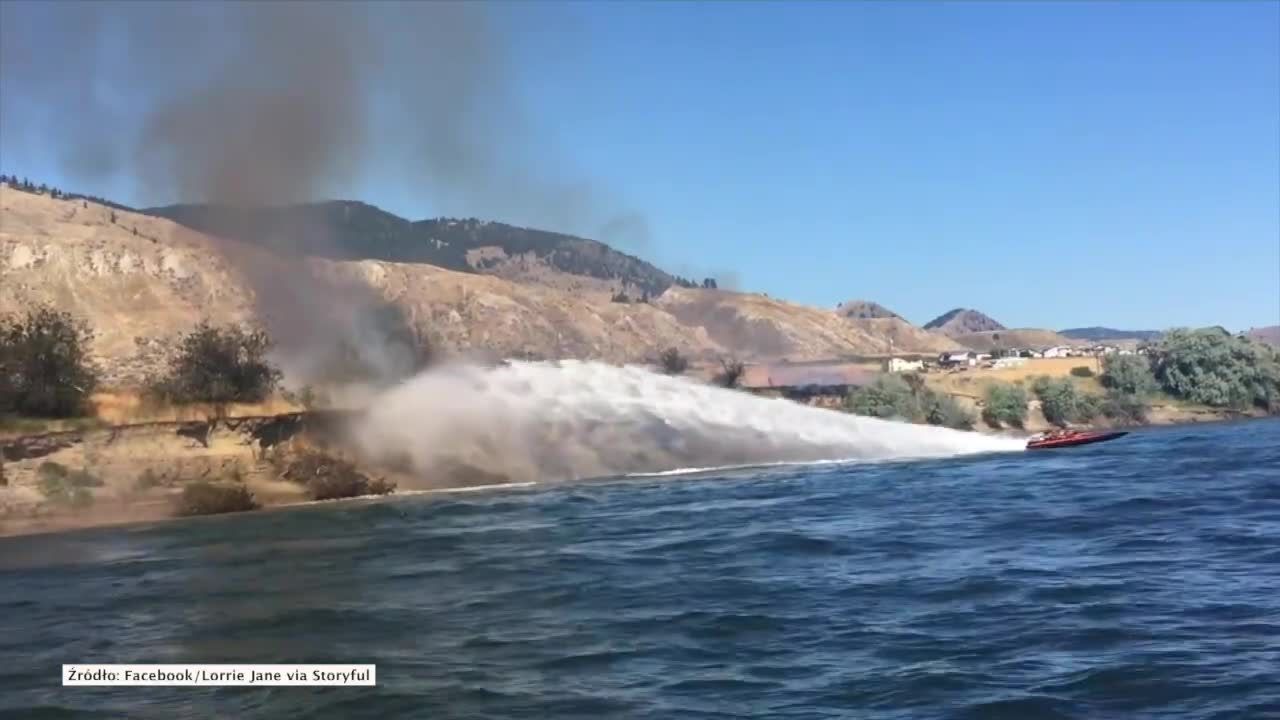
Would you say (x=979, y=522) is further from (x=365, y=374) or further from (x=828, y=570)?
(x=365, y=374)

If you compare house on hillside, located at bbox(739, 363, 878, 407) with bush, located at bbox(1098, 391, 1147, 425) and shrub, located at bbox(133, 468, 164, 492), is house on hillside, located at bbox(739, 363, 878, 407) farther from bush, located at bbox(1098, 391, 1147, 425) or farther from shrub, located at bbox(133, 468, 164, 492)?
shrub, located at bbox(133, 468, 164, 492)

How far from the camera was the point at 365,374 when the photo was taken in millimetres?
87500

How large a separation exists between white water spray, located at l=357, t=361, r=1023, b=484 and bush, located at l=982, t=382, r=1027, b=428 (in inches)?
2026

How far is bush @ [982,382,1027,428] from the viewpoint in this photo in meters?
122

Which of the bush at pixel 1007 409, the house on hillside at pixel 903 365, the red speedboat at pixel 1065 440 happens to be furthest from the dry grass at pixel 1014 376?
the red speedboat at pixel 1065 440

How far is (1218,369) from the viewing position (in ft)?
428

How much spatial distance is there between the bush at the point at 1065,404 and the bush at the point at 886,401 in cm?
1431

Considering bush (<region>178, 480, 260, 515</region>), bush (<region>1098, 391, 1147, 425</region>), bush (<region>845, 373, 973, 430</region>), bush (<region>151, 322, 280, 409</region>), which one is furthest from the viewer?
bush (<region>1098, 391, 1147, 425</region>)

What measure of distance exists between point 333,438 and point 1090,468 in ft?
142

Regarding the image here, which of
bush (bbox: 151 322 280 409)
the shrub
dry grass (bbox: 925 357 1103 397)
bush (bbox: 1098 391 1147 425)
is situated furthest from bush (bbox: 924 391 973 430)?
the shrub

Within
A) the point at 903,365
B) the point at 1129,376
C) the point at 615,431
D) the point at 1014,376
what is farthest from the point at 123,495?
the point at 903,365

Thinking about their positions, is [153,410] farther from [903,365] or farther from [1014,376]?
[903,365]

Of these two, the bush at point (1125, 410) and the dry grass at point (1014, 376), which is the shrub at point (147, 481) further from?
the bush at point (1125, 410)

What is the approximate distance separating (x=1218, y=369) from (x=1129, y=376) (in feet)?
28.7
